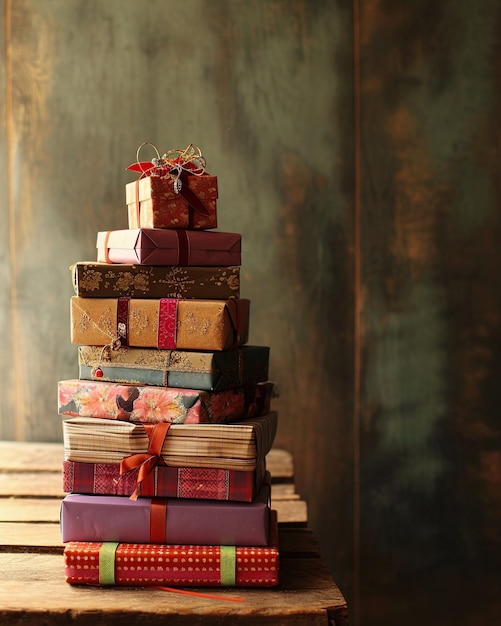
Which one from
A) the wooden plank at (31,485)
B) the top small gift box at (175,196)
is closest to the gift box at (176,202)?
the top small gift box at (175,196)

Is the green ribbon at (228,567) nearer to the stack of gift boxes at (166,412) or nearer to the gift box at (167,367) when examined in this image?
the stack of gift boxes at (166,412)

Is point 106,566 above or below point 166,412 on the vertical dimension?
below

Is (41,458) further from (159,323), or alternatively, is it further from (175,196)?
(175,196)

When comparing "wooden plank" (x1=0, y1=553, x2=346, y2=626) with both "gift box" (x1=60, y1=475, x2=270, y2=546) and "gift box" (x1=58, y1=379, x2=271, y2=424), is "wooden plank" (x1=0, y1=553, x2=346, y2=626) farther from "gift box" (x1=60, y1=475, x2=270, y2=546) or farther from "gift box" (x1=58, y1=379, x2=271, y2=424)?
"gift box" (x1=58, y1=379, x2=271, y2=424)

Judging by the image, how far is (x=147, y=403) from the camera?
1.32 meters

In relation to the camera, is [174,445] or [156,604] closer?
[156,604]

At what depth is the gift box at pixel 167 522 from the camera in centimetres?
126

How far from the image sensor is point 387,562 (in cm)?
221

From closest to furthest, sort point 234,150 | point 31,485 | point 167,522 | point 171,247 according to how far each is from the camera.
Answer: point 167,522 → point 171,247 → point 31,485 → point 234,150

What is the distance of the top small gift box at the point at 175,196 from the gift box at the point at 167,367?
25 cm

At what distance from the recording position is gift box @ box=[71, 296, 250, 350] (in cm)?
134

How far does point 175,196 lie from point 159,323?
248 mm

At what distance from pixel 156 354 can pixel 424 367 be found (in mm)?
1060

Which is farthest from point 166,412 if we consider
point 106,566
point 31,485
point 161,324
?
point 31,485
